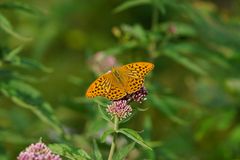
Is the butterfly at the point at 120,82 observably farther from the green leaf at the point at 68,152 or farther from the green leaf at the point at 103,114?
the green leaf at the point at 68,152

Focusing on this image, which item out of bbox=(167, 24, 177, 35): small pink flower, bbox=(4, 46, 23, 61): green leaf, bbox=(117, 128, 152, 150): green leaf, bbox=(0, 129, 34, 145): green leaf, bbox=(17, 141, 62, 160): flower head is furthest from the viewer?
bbox=(167, 24, 177, 35): small pink flower

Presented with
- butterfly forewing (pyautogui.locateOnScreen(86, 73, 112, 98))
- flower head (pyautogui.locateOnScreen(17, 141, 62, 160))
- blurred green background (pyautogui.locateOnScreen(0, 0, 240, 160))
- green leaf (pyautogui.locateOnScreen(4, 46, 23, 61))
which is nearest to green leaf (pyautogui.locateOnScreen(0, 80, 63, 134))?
blurred green background (pyautogui.locateOnScreen(0, 0, 240, 160))

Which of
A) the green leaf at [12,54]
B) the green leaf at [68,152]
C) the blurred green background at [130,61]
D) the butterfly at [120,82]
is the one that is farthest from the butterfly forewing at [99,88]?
the green leaf at [12,54]

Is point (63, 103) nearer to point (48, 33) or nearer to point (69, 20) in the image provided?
point (48, 33)

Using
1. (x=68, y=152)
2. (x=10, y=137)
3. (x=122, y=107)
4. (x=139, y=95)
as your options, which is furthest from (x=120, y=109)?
(x=10, y=137)

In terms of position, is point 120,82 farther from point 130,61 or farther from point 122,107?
point 130,61

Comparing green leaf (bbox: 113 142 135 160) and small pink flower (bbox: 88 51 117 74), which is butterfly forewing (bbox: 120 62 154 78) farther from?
small pink flower (bbox: 88 51 117 74)
